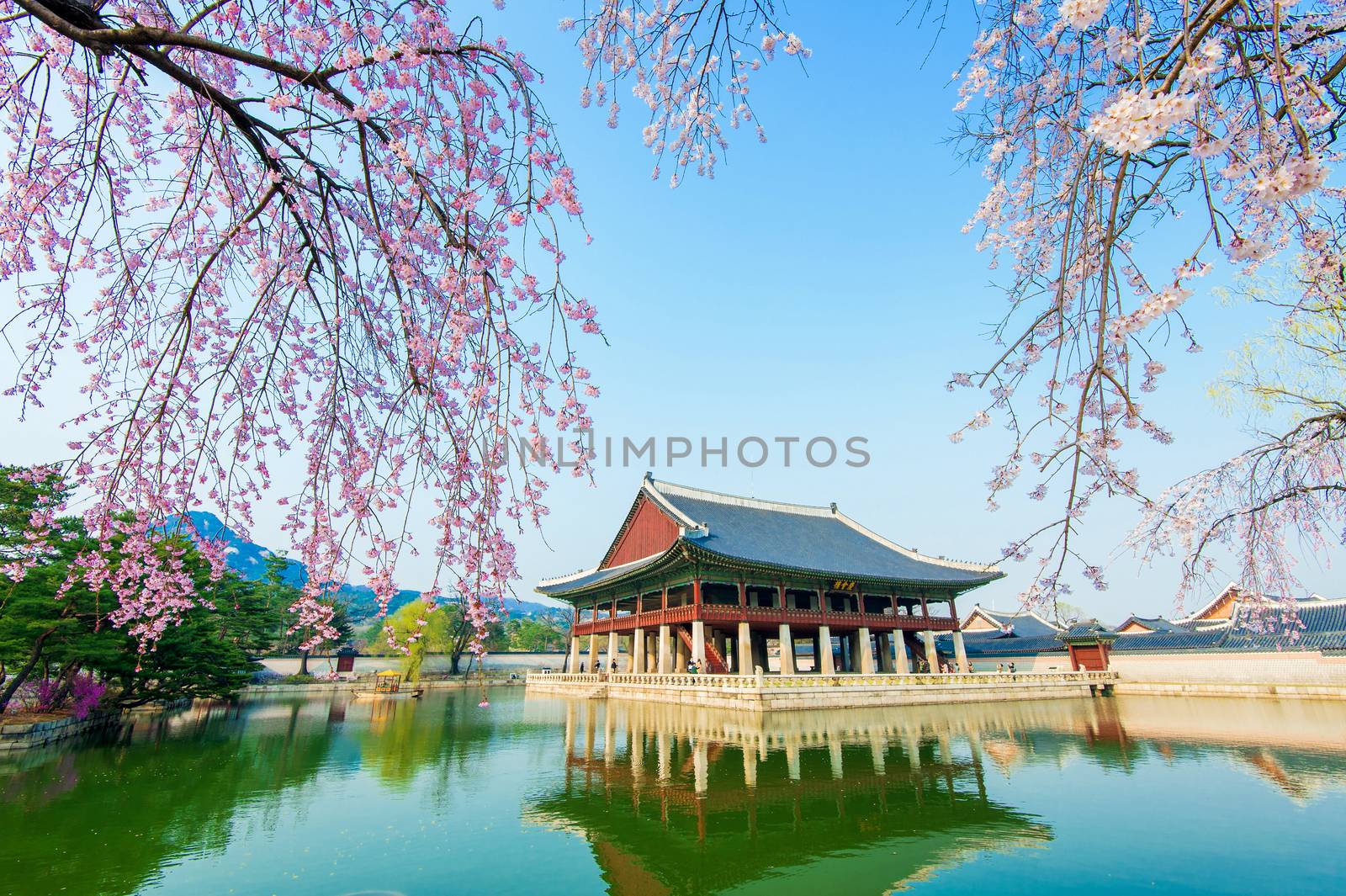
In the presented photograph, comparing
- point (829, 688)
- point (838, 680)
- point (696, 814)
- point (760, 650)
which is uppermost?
point (760, 650)

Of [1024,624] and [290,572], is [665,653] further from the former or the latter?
[290,572]

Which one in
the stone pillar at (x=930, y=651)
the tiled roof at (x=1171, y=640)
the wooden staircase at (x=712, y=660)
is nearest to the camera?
the wooden staircase at (x=712, y=660)

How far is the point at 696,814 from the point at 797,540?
25.2 meters

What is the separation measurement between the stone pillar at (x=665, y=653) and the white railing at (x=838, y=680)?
30.3 inches

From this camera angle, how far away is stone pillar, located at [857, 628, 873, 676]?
27719 millimetres

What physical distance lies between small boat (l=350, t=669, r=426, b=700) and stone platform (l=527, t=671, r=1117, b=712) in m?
9.22

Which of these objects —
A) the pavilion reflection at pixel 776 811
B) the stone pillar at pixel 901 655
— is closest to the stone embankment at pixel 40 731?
the pavilion reflection at pixel 776 811

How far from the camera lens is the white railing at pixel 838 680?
20797 mm

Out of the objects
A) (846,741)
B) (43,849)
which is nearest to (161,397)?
(43,849)

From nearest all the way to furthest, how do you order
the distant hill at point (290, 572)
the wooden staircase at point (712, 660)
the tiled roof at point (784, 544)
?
the distant hill at point (290, 572) < the wooden staircase at point (712, 660) < the tiled roof at point (784, 544)

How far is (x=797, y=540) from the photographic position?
3284 centimetres

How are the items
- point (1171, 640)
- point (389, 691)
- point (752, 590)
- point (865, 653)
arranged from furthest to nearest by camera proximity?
point (389, 691), point (1171, 640), point (752, 590), point (865, 653)

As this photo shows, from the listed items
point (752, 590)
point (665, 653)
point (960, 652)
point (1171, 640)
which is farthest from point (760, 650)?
point (1171, 640)

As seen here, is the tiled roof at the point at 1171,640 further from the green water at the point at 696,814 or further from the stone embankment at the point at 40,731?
the stone embankment at the point at 40,731
